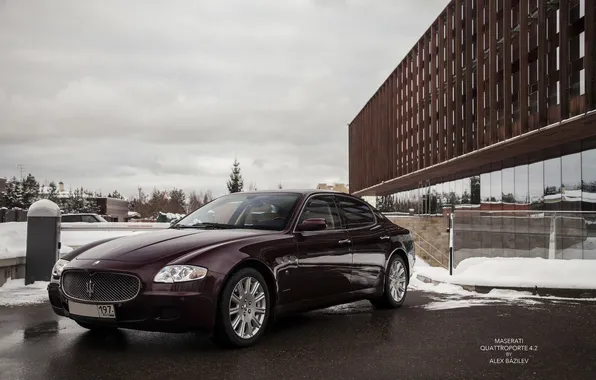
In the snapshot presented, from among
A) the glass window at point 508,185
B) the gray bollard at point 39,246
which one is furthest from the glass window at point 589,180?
the gray bollard at point 39,246

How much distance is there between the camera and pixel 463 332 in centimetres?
646

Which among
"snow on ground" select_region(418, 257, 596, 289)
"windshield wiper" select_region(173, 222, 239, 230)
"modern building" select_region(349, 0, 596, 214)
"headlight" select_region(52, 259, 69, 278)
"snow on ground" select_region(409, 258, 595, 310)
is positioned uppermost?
"modern building" select_region(349, 0, 596, 214)

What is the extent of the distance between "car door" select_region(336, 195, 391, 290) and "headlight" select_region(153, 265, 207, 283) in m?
2.55

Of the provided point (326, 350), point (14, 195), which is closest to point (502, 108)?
point (326, 350)

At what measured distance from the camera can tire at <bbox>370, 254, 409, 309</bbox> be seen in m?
7.98

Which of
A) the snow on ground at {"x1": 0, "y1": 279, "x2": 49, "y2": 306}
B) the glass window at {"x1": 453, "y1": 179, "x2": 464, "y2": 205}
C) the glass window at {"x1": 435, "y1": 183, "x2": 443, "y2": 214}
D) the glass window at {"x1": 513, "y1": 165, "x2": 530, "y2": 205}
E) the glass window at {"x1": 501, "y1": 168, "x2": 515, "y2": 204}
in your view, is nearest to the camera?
the snow on ground at {"x1": 0, "y1": 279, "x2": 49, "y2": 306}

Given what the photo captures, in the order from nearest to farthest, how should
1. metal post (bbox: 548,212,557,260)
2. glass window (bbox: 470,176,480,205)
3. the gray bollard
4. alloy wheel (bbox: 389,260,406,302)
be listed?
alloy wheel (bbox: 389,260,406,302), the gray bollard, metal post (bbox: 548,212,557,260), glass window (bbox: 470,176,480,205)

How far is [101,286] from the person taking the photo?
17.7 ft

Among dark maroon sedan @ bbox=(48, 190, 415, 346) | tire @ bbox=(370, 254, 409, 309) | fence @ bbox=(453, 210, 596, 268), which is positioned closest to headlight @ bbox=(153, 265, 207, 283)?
dark maroon sedan @ bbox=(48, 190, 415, 346)

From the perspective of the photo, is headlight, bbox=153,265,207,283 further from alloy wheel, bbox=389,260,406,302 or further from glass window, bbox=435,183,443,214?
glass window, bbox=435,183,443,214

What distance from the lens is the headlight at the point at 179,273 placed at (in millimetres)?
5203

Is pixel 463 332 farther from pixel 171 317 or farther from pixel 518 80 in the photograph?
pixel 518 80

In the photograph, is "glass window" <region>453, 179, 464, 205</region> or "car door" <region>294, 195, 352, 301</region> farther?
"glass window" <region>453, 179, 464, 205</region>

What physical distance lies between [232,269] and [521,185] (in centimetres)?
3098
